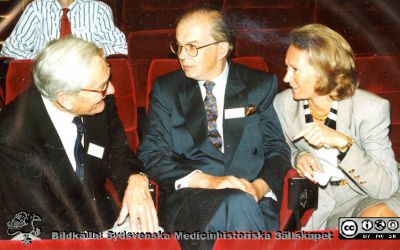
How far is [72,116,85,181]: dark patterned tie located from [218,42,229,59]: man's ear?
2.19 ft

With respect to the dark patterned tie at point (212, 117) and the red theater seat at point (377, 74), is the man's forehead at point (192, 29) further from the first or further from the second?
the red theater seat at point (377, 74)

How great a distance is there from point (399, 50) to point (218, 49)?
1279mm

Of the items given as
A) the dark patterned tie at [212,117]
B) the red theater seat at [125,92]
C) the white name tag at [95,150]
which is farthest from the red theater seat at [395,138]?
the white name tag at [95,150]

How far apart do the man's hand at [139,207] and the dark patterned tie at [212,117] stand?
37cm

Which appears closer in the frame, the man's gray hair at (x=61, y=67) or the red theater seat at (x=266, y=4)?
the man's gray hair at (x=61, y=67)

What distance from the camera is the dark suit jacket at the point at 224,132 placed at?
6.20 feet

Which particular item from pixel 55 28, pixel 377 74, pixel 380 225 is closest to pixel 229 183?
pixel 380 225

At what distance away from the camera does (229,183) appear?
1747 mm

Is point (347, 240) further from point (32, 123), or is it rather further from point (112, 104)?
point (32, 123)

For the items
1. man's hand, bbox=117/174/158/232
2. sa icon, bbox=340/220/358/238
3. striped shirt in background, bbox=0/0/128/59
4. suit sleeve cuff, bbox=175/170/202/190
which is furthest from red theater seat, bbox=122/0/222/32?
sa icon, bbox=340/220/358/238

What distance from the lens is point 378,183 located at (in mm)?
1664

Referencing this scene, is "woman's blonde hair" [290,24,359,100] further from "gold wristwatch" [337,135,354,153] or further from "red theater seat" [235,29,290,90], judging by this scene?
"red theater seat" [235,29,290,90]

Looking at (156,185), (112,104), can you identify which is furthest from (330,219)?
(112,104)

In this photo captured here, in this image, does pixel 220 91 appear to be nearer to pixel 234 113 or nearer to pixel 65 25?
pixel 234 113
